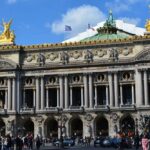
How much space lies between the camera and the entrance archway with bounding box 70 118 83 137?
96.6 metres

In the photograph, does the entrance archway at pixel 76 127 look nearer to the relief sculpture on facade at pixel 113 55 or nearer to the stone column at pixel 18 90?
the stone column at pixel 18 90

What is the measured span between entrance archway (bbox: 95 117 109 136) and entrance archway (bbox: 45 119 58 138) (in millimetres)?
8730

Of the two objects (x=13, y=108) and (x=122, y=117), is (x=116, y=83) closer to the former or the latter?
(x=122, y=117)

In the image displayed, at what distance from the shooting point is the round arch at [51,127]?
97.0 m

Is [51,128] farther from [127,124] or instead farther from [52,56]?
[127,124]

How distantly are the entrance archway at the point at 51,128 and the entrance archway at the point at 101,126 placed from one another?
344 inches

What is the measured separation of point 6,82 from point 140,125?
29624 millimetres

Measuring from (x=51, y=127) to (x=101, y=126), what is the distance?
34.5ft

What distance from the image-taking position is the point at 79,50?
97.7 metres

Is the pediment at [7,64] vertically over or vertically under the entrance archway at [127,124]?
over

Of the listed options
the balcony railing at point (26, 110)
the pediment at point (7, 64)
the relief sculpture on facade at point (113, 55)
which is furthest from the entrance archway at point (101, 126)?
the pediment at point (7, 64)

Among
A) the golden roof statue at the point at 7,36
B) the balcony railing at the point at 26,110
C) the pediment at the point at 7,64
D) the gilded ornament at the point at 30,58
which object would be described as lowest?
the balcony railing at the point at 26,110

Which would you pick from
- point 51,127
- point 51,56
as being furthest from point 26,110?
point 51,56

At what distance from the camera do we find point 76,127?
98.5 m
